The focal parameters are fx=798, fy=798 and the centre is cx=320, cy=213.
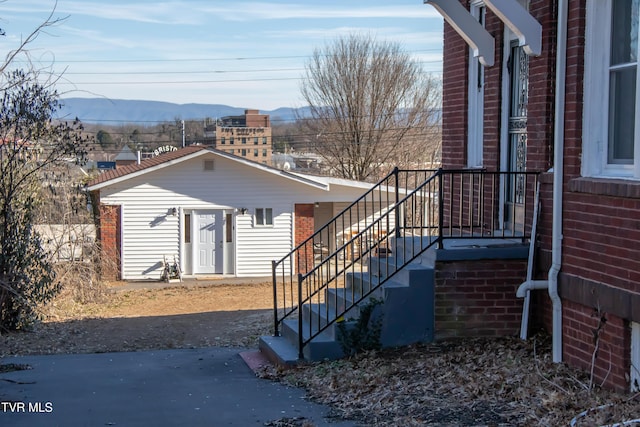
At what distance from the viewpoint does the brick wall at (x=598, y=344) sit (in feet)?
20.2

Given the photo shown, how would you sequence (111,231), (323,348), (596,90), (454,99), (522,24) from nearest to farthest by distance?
(596,90)
(522,24)
(323,348)
(454,99)
(111,231)

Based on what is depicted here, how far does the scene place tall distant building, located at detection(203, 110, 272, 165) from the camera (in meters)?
63.3

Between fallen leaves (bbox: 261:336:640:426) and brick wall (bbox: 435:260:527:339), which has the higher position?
brick wall (bbox: 435:260:527:339)

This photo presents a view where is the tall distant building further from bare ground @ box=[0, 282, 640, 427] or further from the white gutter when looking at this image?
the white gutter

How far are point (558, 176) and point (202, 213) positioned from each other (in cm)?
2134

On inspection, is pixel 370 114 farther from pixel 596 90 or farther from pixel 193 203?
pixel 596 90

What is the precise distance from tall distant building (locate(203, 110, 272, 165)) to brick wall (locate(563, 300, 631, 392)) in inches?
2208

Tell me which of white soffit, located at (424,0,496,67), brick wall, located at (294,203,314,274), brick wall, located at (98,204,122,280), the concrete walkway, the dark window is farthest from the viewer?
brick wall, located at (294,203,314,274)

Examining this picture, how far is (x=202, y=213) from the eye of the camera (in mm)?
A: 27531

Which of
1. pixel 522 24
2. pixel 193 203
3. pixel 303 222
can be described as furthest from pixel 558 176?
pixel 193 203

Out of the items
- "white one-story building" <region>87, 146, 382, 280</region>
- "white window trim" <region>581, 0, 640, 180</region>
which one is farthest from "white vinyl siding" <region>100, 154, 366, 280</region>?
"white window trim" <region>581, 0, 640, 180</region>

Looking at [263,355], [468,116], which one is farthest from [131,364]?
[468,116]

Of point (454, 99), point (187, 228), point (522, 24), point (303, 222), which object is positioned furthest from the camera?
point (303, 222)

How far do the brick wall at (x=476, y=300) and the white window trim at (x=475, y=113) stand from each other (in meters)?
1.88
